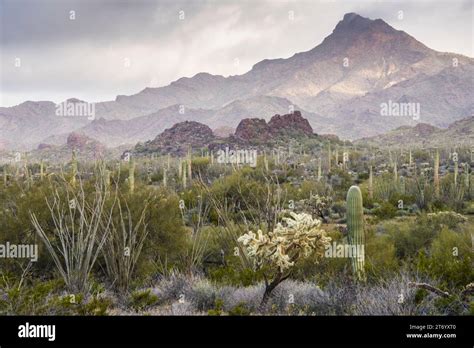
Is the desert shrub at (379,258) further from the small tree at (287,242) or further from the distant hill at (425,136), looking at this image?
the distant hill at (425,136)

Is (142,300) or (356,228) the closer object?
(142,300)

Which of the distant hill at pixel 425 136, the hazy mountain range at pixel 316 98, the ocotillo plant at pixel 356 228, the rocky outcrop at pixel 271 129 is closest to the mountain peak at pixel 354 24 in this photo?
the ocotillo plant at pixel 356 228

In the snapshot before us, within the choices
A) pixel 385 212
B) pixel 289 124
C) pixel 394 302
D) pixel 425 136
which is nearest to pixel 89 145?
pixel 385 212

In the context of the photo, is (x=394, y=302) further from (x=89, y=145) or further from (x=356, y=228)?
(x=89, y=145)

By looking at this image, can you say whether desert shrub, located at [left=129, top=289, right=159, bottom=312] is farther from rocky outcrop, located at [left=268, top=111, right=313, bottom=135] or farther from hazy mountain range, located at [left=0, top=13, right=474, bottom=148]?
rocky outcrop, located at [left=268, top=111, right=313, bottom=135]

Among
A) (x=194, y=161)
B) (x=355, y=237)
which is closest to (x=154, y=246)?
(x=355, y=237)

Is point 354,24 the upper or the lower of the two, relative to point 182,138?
upper

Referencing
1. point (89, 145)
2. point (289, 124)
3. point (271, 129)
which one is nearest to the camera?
point (89, 145)
